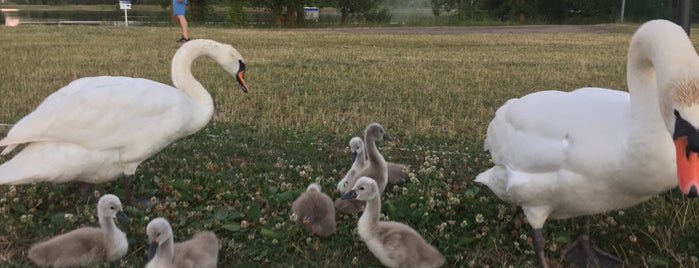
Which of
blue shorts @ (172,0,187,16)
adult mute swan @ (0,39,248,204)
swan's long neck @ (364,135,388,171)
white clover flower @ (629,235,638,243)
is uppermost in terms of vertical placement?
blue shorts @ (172,0,187,16)

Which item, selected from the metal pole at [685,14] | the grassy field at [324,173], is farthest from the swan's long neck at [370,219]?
the metal pole at [685,14]

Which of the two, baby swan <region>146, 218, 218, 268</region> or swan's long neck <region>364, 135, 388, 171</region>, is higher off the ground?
swan's long neck <region>364, 135, 388, 171</region>

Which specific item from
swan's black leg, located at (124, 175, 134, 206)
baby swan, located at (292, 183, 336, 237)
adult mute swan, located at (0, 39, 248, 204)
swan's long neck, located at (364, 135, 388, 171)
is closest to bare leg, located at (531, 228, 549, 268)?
baby swan, located at (292, 183, 336, 237)

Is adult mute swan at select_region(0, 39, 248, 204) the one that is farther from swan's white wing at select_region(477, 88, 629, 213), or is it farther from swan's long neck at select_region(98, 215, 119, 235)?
swan's white wing at select_region(477, 88, 629, 213)

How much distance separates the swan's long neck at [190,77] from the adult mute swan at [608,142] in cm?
225

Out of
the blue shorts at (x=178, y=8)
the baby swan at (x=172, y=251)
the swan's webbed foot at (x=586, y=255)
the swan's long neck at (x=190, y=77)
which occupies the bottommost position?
the swan's webbed foot at (x=586, y=255)

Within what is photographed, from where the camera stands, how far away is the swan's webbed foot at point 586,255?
12.2 feet

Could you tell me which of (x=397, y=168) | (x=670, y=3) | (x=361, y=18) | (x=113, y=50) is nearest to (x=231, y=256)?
(x=397, y=168)

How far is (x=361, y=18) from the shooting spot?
42.3m

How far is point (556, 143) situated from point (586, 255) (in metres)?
0.89

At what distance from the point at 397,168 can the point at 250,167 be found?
123cm

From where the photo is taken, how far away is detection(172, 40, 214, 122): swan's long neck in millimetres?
4946

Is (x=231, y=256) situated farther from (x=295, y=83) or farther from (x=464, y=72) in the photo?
(x=464, y=72)

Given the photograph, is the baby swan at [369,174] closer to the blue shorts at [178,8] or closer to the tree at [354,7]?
the blue shorts at [178,8]
